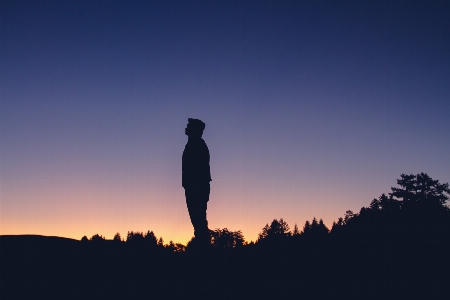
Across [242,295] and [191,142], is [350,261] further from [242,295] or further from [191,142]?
[191,142]

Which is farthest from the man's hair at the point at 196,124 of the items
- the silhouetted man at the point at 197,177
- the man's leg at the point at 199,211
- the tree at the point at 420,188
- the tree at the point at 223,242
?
the tree at the point at 420,188

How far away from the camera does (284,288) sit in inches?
353

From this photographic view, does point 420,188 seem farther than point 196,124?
Yes

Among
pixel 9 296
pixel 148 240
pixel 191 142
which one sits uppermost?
pixel 191 142

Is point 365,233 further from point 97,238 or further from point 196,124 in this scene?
point 97,238

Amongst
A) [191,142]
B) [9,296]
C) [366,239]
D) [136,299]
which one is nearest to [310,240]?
[366,239]

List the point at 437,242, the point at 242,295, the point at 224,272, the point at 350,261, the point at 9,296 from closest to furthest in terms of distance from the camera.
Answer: the point at 9,296, the point at 242,295, the point at 224,272, the point at 350,261, the point at 437,242

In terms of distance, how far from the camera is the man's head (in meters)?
12.6

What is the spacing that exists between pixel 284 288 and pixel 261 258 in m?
1.86

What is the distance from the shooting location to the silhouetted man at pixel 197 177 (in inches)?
473

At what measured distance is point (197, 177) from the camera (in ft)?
40.2

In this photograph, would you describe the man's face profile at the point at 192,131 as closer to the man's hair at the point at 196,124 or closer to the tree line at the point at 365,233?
the man's hair at the point at 196,124

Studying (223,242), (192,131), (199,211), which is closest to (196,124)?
(192,131)

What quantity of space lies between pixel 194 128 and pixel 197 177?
1.80 meters
